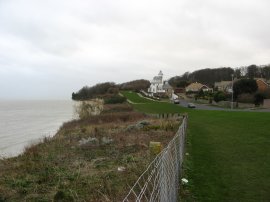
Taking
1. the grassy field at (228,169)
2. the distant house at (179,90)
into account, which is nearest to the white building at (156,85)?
the distant house at (179,90)

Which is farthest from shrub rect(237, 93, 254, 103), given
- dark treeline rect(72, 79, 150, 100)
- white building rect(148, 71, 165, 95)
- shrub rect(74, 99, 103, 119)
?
white building rect(148, 71, 165, 95)

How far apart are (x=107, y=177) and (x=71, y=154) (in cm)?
626

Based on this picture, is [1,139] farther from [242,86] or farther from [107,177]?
[242,86]

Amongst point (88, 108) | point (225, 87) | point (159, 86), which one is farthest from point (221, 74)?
point (88, 108)

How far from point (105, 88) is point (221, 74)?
5116 centimetres

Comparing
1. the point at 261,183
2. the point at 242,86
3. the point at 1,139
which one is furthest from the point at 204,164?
the point at 242,86

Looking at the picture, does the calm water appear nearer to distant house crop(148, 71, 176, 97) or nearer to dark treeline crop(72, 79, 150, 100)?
dark treeline crop(72, 79, 150, 100)

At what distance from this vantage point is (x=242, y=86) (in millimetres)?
77125

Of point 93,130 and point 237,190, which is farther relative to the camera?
point 93,130

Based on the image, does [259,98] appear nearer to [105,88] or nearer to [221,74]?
[105,88]

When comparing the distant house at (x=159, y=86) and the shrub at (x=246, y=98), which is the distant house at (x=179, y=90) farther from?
the shrub at (x=246, y=98)

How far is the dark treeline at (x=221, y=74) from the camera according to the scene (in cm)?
13300

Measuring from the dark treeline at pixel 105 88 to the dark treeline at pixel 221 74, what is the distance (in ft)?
50.2

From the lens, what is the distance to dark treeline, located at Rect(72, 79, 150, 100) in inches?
5058
